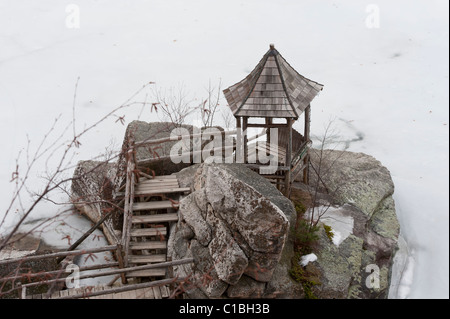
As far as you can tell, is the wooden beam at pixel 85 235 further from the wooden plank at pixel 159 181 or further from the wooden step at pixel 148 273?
the wooden step at pixel 148 273

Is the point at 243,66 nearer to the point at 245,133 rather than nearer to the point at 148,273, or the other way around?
the point at 245,133

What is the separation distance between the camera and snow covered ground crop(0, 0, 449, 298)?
54.2ft

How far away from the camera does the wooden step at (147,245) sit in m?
11.0

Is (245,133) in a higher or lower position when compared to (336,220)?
higher

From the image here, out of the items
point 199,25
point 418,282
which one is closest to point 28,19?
point 199,25

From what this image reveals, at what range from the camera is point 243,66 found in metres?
21.0

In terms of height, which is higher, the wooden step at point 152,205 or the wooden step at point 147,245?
the wooden step at point 152,205

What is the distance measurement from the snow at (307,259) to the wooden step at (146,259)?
2866 mm

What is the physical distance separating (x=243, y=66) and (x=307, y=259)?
12.2m

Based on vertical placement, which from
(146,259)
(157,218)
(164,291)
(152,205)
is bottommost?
(164,291)

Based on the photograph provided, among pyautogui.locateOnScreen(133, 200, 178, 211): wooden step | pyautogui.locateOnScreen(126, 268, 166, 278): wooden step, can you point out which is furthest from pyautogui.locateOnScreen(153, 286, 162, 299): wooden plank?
pyautogui.locateOnScreen(133, 200, 178, 211): wooden step

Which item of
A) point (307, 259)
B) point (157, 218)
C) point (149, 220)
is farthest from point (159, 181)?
point (307, 259)

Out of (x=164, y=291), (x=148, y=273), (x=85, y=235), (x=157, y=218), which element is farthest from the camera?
(x=85, y=235)

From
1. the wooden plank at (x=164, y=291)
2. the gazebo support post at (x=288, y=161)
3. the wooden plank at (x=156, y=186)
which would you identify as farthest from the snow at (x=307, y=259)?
the wooden plank at (x=156, y=186)
